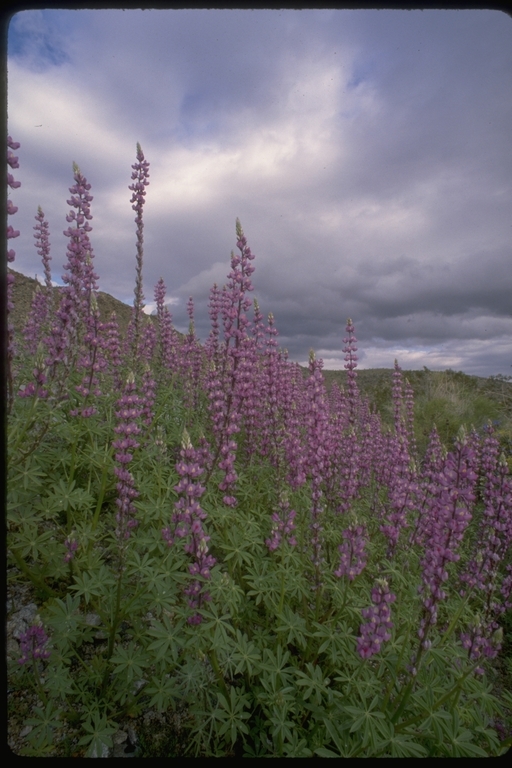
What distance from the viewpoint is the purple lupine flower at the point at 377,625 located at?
273 centimetres

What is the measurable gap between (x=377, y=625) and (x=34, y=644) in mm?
2650

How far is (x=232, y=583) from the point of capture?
338 centimetres

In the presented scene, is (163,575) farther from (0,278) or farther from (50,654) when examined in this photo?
(0,278)

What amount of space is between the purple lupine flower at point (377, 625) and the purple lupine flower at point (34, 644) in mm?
2426

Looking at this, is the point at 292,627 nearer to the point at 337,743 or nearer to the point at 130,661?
the point at 337,743

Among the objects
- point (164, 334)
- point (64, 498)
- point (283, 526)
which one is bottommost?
point (283, 526)

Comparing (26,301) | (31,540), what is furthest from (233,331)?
(26,301)

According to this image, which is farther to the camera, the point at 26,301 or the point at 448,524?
the point at 26,301

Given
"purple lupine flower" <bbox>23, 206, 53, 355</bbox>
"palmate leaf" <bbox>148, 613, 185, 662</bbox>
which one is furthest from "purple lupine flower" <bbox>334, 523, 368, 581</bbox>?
"purple lupine flower" <bbox>23, 206, 53, 355</bbox>

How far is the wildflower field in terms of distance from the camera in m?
2.91

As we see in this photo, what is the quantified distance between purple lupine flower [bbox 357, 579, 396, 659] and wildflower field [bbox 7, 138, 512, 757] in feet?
0.04

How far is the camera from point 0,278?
6.95 feet

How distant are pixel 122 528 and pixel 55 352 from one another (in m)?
1.83

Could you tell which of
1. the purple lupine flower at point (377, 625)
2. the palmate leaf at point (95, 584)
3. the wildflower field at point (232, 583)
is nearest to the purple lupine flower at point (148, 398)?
the wildflower field at point (232, 583)
